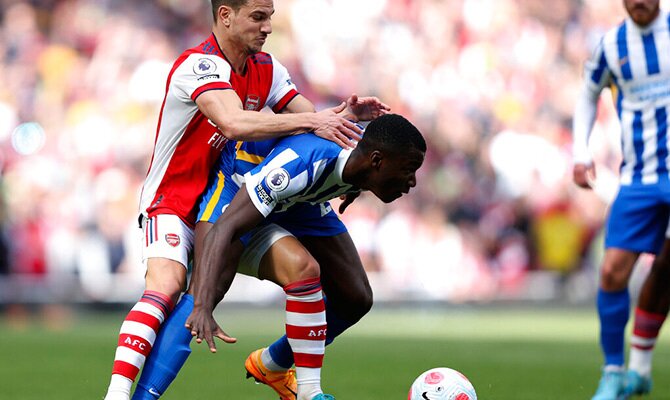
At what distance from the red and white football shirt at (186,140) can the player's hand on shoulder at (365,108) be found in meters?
0.59

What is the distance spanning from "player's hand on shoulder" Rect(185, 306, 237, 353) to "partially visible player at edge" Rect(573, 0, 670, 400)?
102 inches

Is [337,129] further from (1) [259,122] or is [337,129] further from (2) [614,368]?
(2) [614,368]

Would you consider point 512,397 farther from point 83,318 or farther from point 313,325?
point 83,318

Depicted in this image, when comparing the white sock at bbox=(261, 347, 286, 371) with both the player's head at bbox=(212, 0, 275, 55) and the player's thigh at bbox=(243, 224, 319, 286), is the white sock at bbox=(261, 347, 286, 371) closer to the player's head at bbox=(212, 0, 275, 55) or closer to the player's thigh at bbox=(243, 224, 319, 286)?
the player's thigh at bbox=(243, 224, 319, 286)

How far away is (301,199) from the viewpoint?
18.1 feet

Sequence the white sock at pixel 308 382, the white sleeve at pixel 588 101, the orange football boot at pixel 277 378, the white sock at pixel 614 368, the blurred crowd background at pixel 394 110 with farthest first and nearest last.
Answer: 1. the blurred crowd background at pixel 394 110
2. the white sleeve at pixel 588 101
3. the white sock at pixel 614 368
4. the orange football boot at pixel 277 378
5. the white sock at pixel 308 382

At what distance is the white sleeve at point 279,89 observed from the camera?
611 cm

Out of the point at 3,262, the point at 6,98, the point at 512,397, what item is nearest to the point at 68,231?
the point at 3,262

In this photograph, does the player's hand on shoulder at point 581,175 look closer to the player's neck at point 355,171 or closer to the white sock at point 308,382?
the player's neck at point 355,171

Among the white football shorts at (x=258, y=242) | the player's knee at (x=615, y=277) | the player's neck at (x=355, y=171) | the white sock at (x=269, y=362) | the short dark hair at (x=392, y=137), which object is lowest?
the white sock at (x=269, y=362)

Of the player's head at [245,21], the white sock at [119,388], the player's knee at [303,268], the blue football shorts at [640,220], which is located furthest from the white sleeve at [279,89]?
the blue football shorts at [640,220]

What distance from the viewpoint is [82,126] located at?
15797mm

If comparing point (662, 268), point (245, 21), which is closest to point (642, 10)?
point (662, 268)

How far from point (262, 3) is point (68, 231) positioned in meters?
10.3
